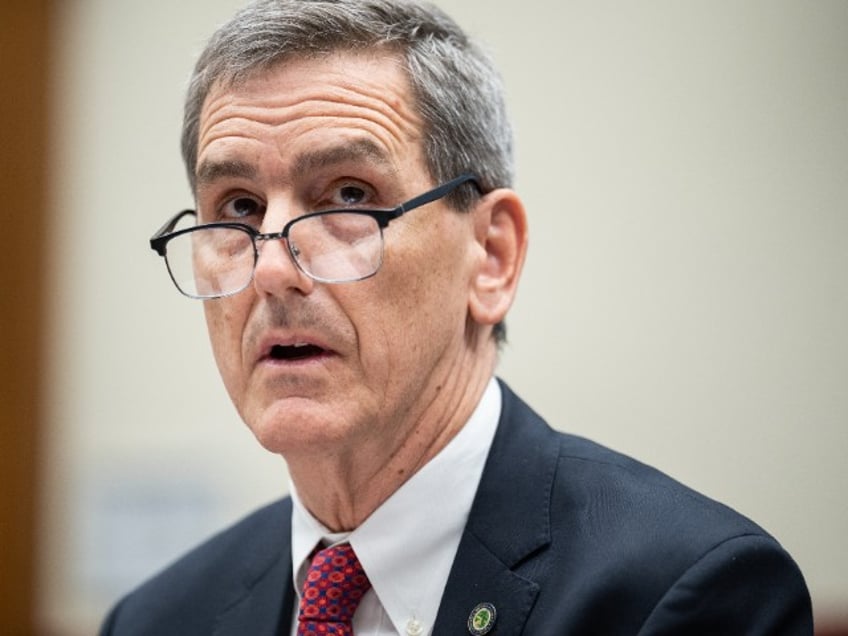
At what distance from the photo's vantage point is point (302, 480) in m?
2.18

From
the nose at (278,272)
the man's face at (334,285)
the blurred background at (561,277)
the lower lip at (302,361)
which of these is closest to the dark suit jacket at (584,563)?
the man's face at (334,285)

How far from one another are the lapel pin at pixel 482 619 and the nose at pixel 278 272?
0.61 metres

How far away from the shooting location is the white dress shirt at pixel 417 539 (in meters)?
2.02

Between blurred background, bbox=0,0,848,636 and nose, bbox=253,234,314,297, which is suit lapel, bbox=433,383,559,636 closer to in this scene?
nose, bbox=253,234,314,297

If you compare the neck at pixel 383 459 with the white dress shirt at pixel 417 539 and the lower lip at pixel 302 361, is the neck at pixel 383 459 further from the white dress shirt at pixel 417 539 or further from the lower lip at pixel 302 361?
the lower lip at pixel 302 361

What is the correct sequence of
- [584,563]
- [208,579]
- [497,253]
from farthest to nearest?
[208,579] → [497,253] → [584,563]

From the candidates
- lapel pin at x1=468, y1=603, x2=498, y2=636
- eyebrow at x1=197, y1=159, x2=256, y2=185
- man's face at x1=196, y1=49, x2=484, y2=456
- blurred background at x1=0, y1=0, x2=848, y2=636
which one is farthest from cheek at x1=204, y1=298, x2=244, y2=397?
blurred background at x1=0, y1=0, x2=848, y2=636

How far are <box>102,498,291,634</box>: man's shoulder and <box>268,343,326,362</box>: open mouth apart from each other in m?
0.55

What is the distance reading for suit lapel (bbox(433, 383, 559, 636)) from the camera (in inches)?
75.4

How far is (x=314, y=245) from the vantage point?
1974 millimetres

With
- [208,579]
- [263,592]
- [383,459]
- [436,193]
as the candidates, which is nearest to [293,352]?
[383,459]

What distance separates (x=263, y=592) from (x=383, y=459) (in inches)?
Result: 17.6

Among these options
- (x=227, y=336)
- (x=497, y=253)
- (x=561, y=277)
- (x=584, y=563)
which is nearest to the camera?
(x=584, y=563)

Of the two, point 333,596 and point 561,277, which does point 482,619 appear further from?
point 561,277
